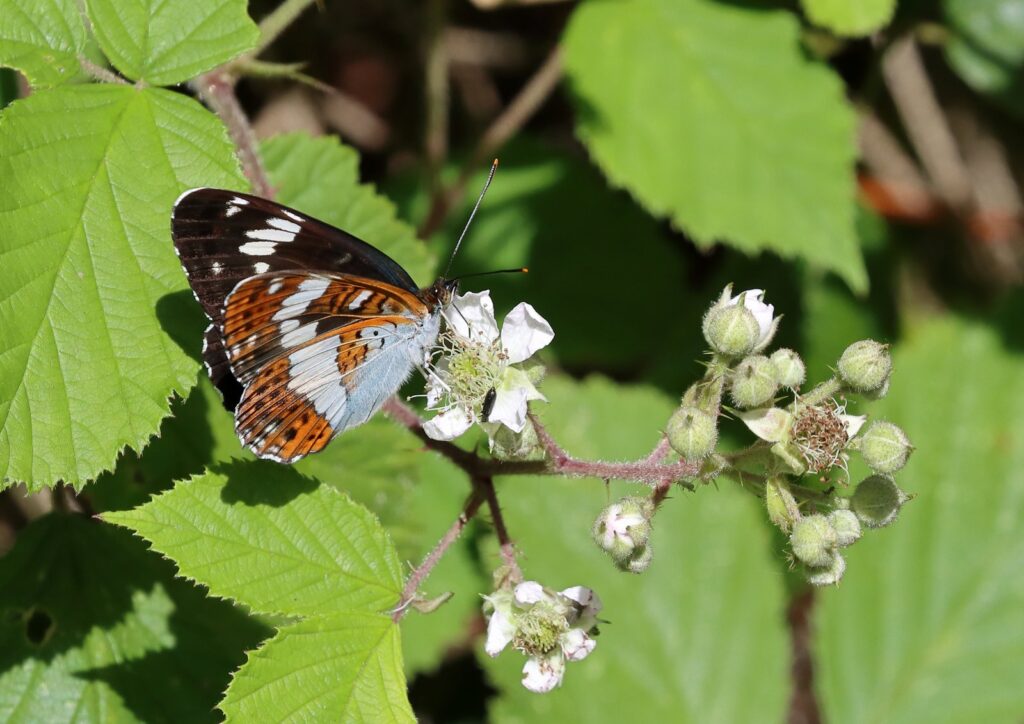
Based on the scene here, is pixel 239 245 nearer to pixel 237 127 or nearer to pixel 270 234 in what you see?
pixel 270 234

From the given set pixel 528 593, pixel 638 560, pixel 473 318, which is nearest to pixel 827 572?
pixel 638 560

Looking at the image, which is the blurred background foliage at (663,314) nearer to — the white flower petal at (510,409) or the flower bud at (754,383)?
the white flower petal at (510,409)

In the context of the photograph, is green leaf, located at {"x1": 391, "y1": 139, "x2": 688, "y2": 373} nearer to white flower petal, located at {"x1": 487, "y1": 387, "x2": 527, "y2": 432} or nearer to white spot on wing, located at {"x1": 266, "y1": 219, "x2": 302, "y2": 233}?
white flower petal, located at {"x1": 487, "y1": 387, "x2": 527, "y2": 432}

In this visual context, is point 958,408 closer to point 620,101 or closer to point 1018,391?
point 1018,391

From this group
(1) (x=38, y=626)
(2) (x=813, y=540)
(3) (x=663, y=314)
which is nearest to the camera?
(2) (x=813, y=540)

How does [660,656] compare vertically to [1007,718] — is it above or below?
above

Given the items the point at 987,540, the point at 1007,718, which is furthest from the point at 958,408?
the point at 1007,718

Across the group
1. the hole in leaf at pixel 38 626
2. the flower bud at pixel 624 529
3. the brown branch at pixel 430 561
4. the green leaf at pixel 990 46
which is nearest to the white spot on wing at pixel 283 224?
the brown branch at pixel 430 561
